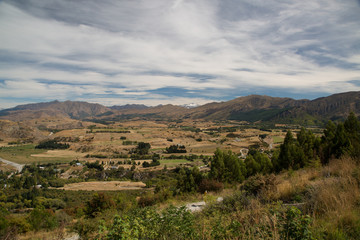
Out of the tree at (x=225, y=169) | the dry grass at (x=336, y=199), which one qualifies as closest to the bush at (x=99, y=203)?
the tree at (x=225, y=169)

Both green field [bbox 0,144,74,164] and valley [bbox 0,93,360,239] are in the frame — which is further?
green field [bbox 0,144,74,164]

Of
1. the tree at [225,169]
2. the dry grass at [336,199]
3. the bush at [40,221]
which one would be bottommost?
the bush at [40,221]

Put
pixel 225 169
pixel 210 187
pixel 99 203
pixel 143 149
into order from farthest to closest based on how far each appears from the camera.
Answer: pixel 143 149
pixel 225 169
pixel 99 203
pixel 210 187

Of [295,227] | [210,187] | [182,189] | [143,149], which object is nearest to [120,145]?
[143,149]

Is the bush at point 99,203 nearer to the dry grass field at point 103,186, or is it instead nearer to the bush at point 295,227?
the bush at point 295,227

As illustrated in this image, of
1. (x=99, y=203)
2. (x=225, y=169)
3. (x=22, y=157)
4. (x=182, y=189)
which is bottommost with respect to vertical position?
(x=22, y=157)

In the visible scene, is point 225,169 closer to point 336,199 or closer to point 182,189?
point 182,189

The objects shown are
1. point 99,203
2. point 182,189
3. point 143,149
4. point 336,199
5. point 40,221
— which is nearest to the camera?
point 336,199

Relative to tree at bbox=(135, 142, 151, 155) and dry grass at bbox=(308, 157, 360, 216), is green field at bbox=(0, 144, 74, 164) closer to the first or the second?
tree at bbox=(135, 142, 151, 155)

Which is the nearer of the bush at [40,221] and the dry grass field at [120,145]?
the bush at [40,221]

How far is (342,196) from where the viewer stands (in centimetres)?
531

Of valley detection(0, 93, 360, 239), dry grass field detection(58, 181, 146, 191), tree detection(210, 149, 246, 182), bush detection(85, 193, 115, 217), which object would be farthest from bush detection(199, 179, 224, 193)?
dry grass field detection(58, 181, 146, 191)

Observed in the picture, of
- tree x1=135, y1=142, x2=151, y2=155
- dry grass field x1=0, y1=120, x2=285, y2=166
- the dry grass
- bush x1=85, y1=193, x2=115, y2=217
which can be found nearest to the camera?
the dry grass

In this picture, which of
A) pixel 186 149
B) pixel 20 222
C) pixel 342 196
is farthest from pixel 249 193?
pixel 186 149
